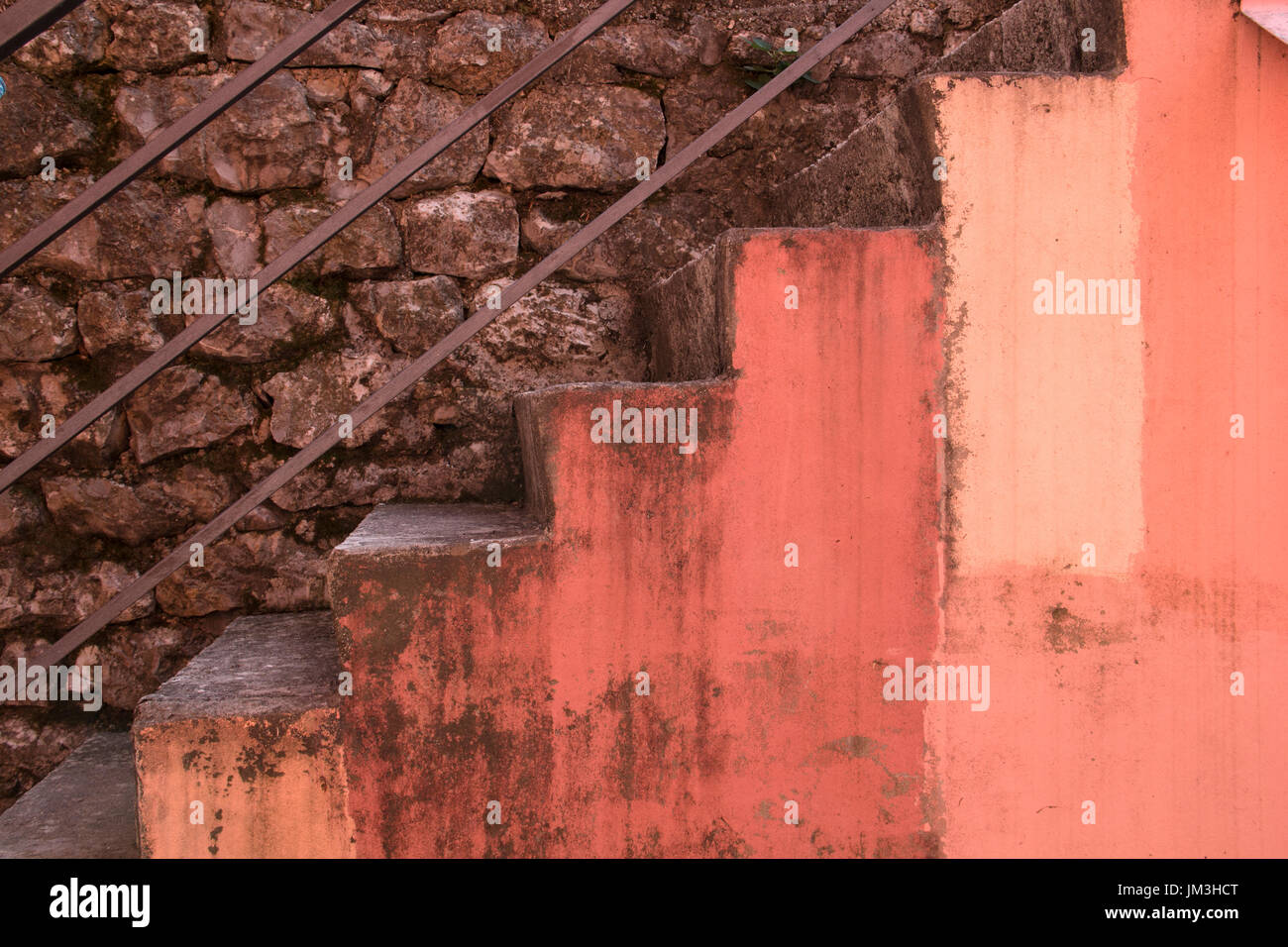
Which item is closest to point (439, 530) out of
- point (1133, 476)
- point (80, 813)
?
point (80, 813)

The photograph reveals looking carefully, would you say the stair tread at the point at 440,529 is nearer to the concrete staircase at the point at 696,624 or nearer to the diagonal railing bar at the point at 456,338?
the concrete staircase at the point at 696,624

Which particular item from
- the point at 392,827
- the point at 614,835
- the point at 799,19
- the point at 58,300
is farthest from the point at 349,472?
the point at 799,19

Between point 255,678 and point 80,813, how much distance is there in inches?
23.3

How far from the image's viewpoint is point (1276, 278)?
86.7 inches

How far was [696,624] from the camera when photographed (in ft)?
6.99

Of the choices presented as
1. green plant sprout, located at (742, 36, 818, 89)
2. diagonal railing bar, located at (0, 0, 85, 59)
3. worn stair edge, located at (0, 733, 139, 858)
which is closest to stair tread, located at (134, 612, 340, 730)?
worn stair edge, located at (0, 733, 139, 858)

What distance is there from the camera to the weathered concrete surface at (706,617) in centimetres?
206

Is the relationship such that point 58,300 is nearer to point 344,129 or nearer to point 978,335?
point 344,129

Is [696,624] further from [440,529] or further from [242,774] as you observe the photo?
[242,774]

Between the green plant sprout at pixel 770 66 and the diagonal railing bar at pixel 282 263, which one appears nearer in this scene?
the diagonal railing bar at pixel 282 263

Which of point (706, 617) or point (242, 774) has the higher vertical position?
point (706, 617)

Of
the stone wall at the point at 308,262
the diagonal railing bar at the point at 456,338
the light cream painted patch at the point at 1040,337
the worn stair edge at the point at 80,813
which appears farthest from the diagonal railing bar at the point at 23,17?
the light cream painted patch at the point at 1040,337

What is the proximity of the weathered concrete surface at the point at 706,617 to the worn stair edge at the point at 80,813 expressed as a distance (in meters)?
0.63

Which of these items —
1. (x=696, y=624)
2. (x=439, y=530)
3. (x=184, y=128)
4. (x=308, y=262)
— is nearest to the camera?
(x=696, y=624)
